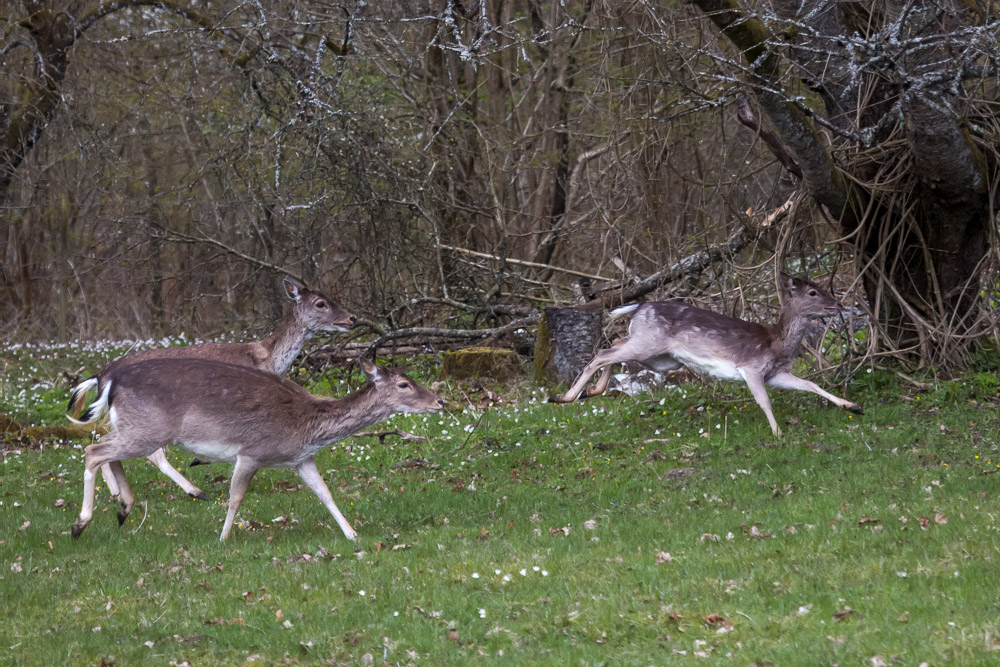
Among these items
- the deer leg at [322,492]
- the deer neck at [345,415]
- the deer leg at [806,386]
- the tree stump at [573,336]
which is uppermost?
the deer neck at [345,415]

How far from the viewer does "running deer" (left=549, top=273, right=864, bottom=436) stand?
37.9ft

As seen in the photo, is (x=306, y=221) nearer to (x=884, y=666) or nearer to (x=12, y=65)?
(x=12, y=65)

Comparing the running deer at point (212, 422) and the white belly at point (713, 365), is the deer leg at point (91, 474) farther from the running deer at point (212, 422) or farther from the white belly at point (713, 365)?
the white belly at point (713, 365)

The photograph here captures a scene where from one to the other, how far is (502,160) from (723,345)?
1055 centimetres

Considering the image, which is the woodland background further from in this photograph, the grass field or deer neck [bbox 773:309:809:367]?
the grass field

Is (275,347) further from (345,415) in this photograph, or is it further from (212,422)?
(212,422)

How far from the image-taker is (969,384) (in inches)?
485

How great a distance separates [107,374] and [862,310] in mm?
8471

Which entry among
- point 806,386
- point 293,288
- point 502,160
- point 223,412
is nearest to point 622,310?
point 806,386

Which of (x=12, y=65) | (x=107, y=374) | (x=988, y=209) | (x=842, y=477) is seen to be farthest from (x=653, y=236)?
(x=12, y=65)

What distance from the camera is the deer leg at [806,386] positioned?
11.4 meters

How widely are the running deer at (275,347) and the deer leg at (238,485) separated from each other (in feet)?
5.87

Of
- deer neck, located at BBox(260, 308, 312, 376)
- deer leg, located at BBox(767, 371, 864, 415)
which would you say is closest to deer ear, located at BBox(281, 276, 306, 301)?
deer neck, located at BBox(260, 308, 312, 376)

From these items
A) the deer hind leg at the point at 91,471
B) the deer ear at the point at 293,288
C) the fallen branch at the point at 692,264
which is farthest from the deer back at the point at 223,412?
the fallen branch at the point at 692,264
